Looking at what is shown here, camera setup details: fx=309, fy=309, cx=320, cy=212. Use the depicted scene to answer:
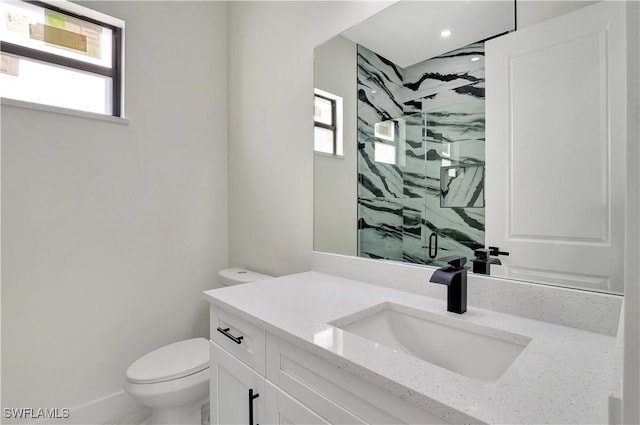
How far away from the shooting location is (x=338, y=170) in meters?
1.54

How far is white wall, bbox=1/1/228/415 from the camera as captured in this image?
1504mm

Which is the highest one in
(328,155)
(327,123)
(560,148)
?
(327,123)

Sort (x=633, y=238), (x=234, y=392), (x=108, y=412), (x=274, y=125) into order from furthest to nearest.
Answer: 1. (x=274, y=125)
2. (x=108, y=412)
3. (x=234, y=392)
4. (x=633, y=238)

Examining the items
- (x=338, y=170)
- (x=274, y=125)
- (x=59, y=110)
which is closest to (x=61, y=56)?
(x=59, y=110)

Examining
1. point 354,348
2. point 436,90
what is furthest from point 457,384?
point 436,90

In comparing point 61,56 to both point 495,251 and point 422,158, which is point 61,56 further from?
point 495,251

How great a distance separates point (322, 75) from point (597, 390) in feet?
5.01

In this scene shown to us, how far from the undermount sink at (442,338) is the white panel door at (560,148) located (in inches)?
9.7

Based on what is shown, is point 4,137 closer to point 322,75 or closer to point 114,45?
point 114,45

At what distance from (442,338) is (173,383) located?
1235mm

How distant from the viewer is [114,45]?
1.83 m

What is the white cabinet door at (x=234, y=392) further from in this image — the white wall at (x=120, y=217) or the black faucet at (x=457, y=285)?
the white wall at (x=120, y=217)

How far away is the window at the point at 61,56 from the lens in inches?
62.1

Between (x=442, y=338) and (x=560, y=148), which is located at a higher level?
(x=560, y=148)
